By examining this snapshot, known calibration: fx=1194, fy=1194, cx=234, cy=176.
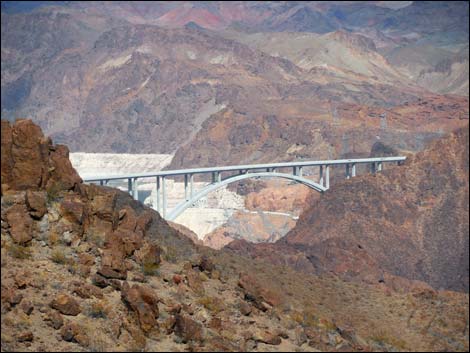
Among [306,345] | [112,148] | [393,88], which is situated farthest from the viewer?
[393,88]

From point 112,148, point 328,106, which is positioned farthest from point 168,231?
point 112,148

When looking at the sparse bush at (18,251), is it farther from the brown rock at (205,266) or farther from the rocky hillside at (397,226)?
the rocky hillside at (397,226)

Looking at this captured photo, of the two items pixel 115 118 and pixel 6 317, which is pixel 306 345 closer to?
pixel 6 317

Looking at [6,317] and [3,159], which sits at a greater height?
[3,159]

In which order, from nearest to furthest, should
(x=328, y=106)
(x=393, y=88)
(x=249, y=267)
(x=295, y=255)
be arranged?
(x=249, y=267)
(x=295, y=255)
(x=328, y=106)
(x=393, y=88)

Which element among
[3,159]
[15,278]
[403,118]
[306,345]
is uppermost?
[403,118]

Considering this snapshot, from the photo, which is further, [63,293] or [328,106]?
[328,106]

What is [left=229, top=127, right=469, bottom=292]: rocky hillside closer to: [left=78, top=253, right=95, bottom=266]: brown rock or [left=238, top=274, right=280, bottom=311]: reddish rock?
[left=238, top=274, right=280, bottom=311]: reddish rock

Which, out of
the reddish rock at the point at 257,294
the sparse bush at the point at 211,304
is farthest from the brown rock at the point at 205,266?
the sparse bush at the point at 211,304
